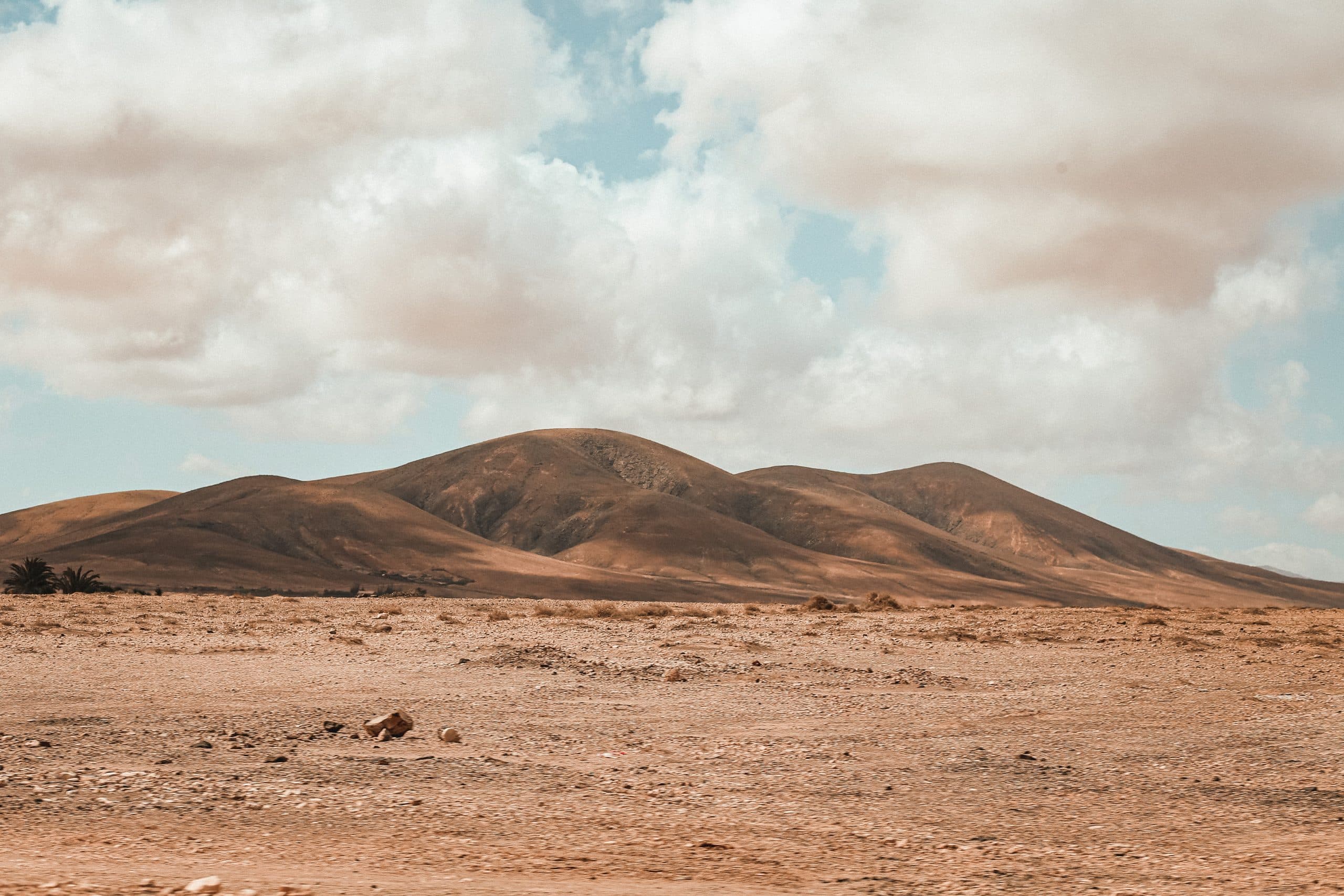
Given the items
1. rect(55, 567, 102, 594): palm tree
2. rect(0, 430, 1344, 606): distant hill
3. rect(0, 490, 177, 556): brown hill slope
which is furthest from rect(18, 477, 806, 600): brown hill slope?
rect(55, 567, 102, 594): palm tree

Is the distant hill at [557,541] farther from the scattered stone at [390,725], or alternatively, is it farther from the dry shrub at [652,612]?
the scattered stone at [390,725]

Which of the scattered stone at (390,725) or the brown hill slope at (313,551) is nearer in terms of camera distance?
the scattered stone at (390,725)

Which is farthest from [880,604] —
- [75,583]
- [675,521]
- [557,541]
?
[557,541]

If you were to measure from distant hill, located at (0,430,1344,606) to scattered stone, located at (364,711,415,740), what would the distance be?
7240 centimetres

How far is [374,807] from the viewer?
800 cm

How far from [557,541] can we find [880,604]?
116m

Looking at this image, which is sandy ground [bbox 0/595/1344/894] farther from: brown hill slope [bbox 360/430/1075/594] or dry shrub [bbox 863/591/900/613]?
brown hill slope [bbox 360/430/1075/594]

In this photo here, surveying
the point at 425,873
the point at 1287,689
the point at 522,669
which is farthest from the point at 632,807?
the point at 1287,689

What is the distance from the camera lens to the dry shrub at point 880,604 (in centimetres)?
3559

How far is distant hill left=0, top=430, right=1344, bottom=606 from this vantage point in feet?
330

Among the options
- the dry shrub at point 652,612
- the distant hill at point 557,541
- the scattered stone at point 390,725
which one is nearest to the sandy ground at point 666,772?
the scattered stone at point 390,725

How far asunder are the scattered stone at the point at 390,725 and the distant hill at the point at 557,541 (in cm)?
7240

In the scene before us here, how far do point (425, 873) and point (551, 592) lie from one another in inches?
3708

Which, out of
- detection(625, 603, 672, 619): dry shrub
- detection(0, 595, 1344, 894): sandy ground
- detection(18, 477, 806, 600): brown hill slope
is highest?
detection(18, 477, 806, 600): brown hill slope
